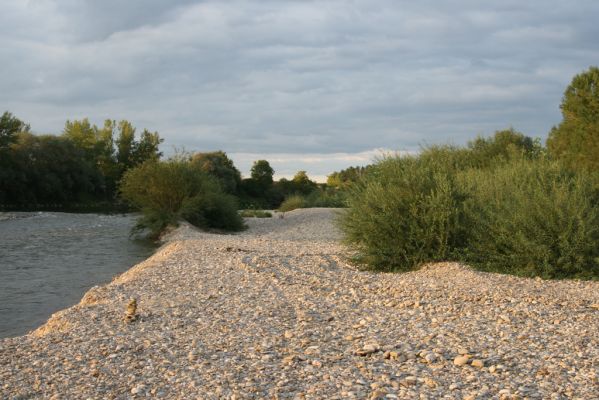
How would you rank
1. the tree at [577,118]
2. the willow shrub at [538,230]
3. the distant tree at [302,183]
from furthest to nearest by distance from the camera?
the distant tree at [302,183] < the tree at [577,118] < the willow shrub at [538,230]

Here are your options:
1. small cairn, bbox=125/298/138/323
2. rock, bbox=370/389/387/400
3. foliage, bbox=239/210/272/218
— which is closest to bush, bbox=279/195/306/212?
foliage, bbox=239/210/272/218

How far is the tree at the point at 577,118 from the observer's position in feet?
81.4

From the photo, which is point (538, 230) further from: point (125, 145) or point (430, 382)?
point (125, 145)

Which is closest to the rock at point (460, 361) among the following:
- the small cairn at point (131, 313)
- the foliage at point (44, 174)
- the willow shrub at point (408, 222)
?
the small cairn at point (131, 313)

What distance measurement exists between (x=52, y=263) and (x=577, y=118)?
79.3 feet

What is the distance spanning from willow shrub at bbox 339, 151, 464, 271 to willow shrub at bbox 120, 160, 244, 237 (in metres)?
15.3

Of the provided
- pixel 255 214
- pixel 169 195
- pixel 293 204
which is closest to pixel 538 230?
pixel 169 195

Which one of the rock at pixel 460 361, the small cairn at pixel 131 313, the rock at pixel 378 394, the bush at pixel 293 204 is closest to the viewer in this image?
the rock at pixel 378 394

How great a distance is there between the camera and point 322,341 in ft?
24.4

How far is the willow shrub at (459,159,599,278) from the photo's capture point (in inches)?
469

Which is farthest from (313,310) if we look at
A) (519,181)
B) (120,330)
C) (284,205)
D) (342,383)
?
(284,205)

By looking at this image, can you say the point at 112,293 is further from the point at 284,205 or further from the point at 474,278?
the point at 284,205

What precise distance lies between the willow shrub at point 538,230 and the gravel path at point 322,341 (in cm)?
71

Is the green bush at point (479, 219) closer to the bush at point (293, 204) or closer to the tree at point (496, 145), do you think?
the tree at point (496, 145)
